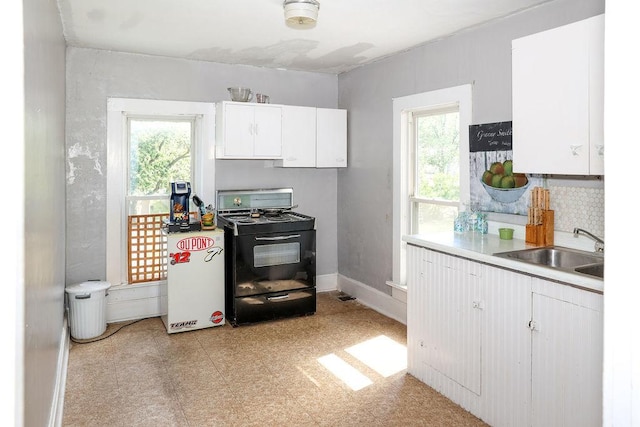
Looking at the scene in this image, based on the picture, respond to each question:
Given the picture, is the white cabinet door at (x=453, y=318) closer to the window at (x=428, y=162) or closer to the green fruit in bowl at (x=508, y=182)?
the green fruit in bowl at (x=508, y=182)

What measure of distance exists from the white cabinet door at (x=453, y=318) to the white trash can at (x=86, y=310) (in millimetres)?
2638

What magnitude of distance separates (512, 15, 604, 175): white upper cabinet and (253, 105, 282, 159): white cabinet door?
237cm

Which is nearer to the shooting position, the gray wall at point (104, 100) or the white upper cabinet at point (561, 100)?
the white upper cabinet at point (561, 100)

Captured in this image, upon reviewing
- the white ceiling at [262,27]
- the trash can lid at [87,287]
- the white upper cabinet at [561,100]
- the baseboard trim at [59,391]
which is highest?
the white ceiling at [262,27]

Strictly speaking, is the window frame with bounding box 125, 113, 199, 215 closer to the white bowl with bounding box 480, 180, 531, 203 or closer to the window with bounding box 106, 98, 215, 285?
the window with bounding box 106, 98, 215, 285

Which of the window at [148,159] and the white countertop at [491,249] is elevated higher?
the window at [148,159]

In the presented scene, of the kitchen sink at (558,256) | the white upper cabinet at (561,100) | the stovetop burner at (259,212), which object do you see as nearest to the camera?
the white upper cabinet at (561,100)

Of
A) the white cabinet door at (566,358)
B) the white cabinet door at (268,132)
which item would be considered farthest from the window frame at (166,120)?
the white cabinet door at (566,358)

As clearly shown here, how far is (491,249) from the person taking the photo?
2734 mm

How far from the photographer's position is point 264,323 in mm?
4230

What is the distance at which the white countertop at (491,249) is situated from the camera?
6.86 feet

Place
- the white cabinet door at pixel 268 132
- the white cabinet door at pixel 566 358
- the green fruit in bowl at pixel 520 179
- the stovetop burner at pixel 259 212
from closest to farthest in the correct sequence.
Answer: the white cabinet door at pixel 566 358
the green fruit in bowl at pixel 520 179
the stovetop burner at pixel 259 212
the white cabinet door at pixel 268 132

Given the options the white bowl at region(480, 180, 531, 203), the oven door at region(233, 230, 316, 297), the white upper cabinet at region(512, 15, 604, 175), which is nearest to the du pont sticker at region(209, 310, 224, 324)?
the oven door at region(233, 230, 316, 297)

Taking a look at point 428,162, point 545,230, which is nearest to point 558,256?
point 545,230
